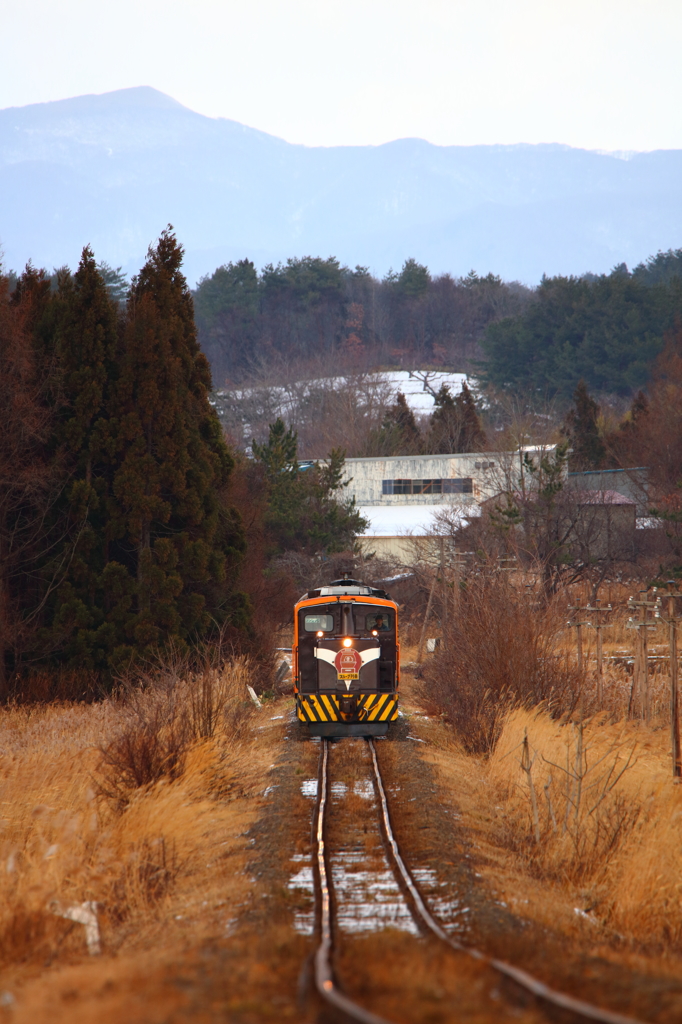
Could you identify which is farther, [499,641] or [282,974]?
[499,641]

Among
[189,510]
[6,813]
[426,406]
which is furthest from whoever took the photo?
[426,406]

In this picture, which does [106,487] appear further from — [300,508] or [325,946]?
[300,508]

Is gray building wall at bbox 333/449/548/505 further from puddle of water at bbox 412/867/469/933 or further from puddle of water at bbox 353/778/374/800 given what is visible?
puddle of water at bbox 412/867/469/933

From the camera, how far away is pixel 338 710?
17.5 m

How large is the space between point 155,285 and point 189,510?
565 centimetres

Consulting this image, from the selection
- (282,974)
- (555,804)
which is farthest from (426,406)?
(282,974)

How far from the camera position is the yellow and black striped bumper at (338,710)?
17.4 m

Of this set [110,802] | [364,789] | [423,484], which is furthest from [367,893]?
[423,484]

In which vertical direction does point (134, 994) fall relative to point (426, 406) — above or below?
below

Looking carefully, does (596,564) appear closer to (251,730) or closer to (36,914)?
(251,730)

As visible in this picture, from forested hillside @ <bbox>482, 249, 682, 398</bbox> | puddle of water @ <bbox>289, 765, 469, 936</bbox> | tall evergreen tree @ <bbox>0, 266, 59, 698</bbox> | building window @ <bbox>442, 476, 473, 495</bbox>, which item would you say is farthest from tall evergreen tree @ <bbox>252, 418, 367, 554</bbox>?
forested hillside @ <bbox>482, 249, 682, 398</bbox>

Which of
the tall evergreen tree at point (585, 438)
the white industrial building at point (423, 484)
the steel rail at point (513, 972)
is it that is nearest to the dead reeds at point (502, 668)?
the steel rail at point (513, 972)

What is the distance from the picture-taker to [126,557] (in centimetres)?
2159

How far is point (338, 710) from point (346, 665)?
0.86m
